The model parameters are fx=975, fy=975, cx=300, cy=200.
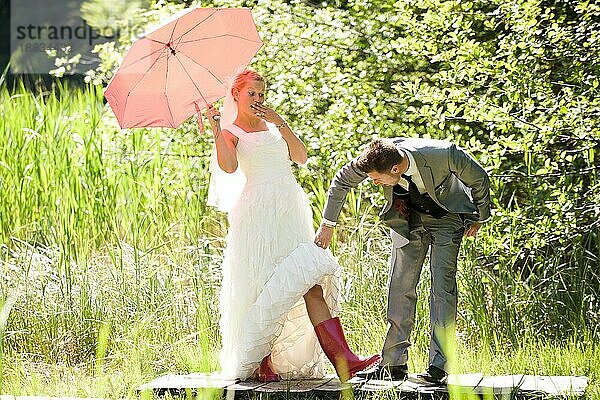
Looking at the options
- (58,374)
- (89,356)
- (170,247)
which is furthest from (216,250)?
(58,374)

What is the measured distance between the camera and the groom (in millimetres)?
4199

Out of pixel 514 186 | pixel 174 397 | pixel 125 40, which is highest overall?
pixel 125 40

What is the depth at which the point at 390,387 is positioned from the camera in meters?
4.18

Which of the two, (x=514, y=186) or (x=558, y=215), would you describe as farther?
A: (x=514, y=186)

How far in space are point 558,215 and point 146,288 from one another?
2432mm

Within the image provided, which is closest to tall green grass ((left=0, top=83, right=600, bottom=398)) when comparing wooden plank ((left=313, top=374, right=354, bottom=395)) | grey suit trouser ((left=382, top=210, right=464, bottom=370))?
grey suit trouser ((left=382, top=210, right=464, bottom=370))

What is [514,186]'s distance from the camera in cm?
645

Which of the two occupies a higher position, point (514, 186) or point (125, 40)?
point (125, 40)

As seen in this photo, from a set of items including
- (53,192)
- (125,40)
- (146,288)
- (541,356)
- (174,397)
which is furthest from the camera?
(125,40)

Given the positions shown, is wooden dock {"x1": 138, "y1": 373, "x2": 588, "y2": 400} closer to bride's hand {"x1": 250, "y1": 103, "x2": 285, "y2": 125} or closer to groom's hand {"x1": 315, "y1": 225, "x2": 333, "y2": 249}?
groom's hand {"x1": 315, "y1": 225, "x2": 333, "y2": 249}

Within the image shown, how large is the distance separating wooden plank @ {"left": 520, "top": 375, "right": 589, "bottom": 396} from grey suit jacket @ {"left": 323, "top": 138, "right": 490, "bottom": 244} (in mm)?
756

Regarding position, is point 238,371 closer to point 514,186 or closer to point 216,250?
point 216,250

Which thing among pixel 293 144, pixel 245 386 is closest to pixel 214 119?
pixel 293 144

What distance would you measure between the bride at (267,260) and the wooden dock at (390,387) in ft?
0.38
